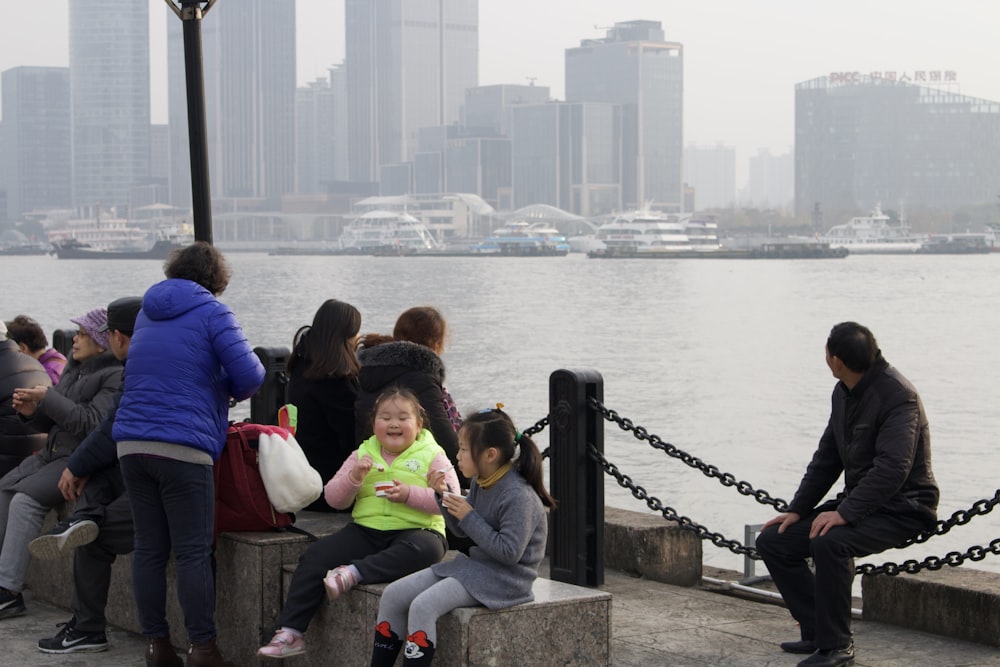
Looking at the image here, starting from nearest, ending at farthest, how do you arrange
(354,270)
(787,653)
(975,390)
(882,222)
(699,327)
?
(787,653) < (975,390) < (699,327) < (354,270) < (882,222)

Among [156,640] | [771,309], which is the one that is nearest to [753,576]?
[156,640]

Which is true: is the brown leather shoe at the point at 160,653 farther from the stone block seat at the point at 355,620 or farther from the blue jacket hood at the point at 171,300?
the blue jacket hood at the point at 171,300

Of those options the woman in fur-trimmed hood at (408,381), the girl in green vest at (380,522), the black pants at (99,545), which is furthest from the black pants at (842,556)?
the black pants at (99,545)

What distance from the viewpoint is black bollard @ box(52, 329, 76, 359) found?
9820 mm

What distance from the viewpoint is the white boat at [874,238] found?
156 m

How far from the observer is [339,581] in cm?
493

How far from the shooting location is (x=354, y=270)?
11894 cm

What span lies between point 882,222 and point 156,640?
161 m

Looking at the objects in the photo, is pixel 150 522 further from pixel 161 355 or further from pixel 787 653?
pixel 787 653

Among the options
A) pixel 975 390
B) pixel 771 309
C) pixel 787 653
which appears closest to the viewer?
pixel 787 653

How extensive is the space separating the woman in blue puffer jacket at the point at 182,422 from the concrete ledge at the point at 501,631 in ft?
1.61

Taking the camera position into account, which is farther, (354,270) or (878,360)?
(354,270)

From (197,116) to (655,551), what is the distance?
11.2 feet

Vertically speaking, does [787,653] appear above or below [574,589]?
below
